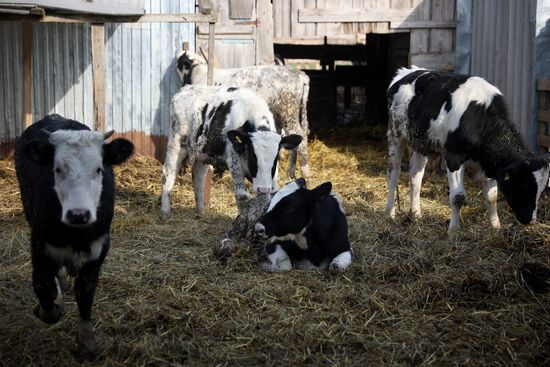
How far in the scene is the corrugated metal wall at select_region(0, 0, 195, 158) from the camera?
13953 millimetres

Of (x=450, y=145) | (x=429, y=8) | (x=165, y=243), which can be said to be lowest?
(x=165, y=243)

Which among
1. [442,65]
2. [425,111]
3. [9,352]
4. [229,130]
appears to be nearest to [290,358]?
[9,352]

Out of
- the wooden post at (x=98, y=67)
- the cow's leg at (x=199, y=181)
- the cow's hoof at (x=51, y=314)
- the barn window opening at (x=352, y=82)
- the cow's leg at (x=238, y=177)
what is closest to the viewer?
the cow's hoof at (x=51, y=314)

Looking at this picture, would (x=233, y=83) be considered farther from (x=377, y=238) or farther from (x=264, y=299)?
(x=264, y=299)

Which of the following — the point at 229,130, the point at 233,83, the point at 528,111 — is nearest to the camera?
the point at 229,130

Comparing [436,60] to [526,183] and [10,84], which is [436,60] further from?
[10,84]

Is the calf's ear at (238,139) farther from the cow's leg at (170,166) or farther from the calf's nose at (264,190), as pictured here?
the cow's leg at (170,166)

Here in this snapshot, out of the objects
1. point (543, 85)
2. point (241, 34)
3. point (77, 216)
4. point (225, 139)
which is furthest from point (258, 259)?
point (241, 34)

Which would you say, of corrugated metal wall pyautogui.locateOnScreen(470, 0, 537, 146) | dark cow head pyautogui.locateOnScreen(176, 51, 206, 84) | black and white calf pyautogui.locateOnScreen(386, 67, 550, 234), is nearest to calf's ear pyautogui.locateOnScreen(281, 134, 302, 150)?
black and white calf pyautogui.locateOnScreen(386, 67, 550, 234)

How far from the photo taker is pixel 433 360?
203 inches

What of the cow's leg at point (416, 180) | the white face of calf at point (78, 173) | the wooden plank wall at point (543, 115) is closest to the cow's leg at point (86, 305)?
the white face of calf at point (78, 173)

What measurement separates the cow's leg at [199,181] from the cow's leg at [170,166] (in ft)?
0.80

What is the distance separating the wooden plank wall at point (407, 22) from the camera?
14023 mm

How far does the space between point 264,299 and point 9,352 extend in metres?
2.03
